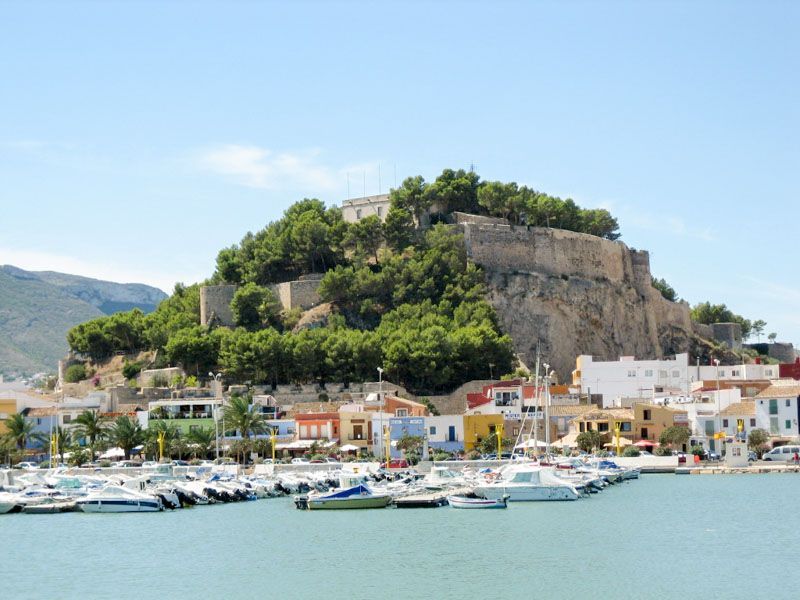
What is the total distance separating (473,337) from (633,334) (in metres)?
18.9

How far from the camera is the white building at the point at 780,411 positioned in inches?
2788

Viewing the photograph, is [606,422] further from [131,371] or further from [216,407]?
[131,371]

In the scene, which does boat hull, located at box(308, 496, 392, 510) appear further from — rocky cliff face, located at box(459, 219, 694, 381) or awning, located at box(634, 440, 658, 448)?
rocky cliff face, located at box(459, 219, 694, 381)

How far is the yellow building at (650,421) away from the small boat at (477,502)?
2214cm

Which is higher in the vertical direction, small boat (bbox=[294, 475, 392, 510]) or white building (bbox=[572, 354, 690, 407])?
white building (bbox=[572, 354, 690, 407])

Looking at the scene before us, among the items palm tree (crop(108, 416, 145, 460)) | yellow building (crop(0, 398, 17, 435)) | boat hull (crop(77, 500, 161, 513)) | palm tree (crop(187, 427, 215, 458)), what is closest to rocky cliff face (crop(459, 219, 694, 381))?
palm tree (crop(187, 427, 215, 458))

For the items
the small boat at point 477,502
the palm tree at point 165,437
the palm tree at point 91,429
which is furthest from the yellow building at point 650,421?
the palm tree at point 91,429

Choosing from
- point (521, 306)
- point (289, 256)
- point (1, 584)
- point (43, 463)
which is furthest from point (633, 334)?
point (1, 584)

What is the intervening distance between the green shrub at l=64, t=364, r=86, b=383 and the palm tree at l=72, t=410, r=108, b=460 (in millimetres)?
23083

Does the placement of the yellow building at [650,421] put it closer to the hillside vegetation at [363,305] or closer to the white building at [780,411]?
the white building at [780,411]

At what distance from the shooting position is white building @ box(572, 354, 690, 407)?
84.5 m

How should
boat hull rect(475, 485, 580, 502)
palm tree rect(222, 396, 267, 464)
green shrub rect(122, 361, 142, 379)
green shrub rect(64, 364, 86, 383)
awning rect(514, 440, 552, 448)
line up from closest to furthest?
boat hull rect(475, 485, 580, 502), awning rect(514, 440, 552, 448), palm tree rect(222, 396, 267, 464), green shrub rect(122, 361, 142, 379), green shrub rect(64, 364, 86, 383)

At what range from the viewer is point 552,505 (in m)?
51.2

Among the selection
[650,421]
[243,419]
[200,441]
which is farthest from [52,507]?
[650,421]
